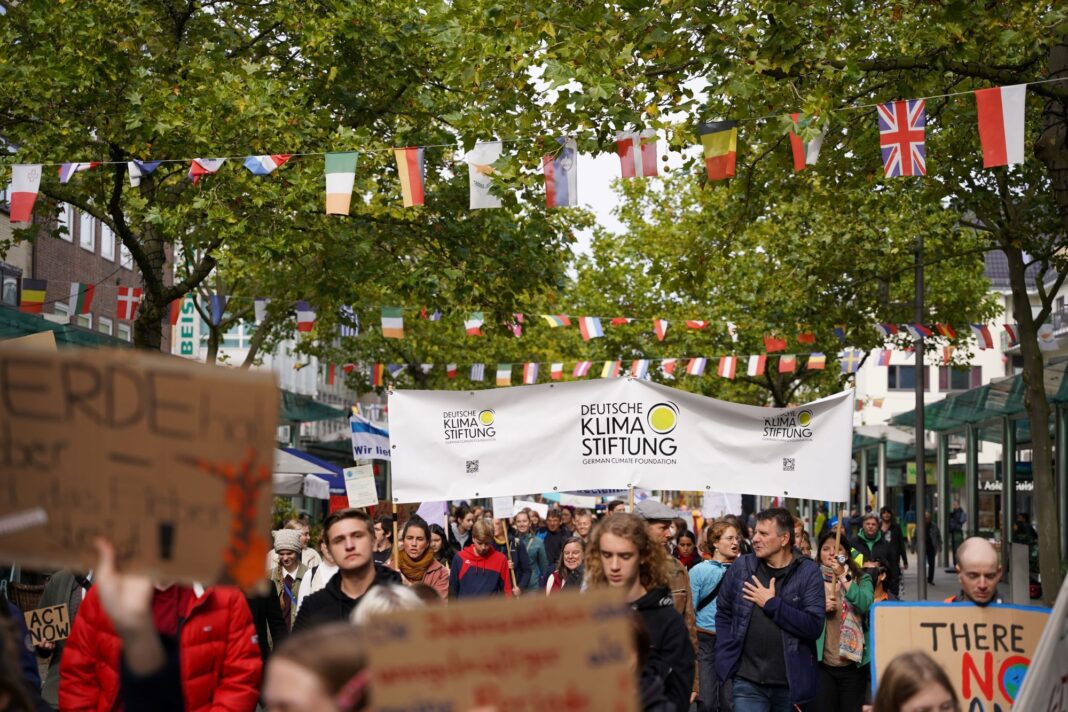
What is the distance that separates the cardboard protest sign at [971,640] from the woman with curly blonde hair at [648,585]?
755 mm

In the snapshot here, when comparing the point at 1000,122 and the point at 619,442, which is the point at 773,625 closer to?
the point at 619,442

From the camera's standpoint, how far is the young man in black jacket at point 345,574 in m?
6.57

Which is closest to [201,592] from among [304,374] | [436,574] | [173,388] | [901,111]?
[173,388]

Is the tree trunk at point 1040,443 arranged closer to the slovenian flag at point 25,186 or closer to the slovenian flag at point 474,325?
the slovenian flag at point 474,325

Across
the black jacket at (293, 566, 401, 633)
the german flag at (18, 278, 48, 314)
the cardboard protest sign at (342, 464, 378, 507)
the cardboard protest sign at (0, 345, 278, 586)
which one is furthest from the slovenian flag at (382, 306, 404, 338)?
the cardboard protest sign at (0, 345, 278, 586)

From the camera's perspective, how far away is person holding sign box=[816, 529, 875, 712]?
32.1 feet

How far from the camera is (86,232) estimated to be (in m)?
38.3

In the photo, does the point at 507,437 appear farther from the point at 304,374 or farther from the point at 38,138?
the point at 304,374

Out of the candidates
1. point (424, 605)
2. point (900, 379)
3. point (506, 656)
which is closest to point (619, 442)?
point (424, 605)

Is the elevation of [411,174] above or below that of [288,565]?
above

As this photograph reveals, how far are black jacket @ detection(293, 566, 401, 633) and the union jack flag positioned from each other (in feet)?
24.2

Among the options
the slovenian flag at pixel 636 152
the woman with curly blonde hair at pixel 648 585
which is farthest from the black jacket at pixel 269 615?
the slovenian flag at pixel 636 152

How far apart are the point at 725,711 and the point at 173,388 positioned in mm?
7761

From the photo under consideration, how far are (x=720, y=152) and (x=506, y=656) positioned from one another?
1049cm
